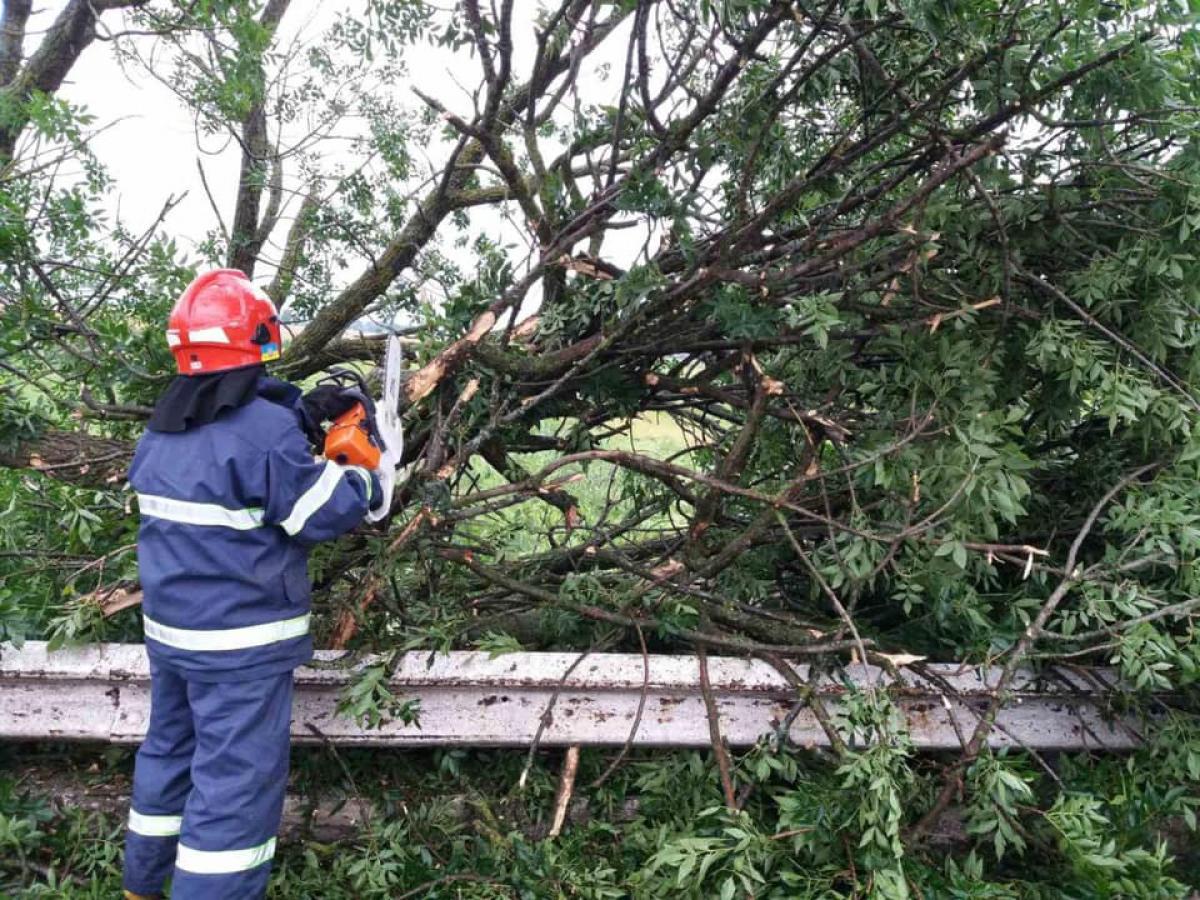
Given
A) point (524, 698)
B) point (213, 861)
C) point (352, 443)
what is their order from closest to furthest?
point (213, 861)
point (352, 443)
point (524, 698)

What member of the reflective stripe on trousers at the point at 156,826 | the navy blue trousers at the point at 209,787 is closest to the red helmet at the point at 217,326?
the navy blue trousers at the point at 209,787

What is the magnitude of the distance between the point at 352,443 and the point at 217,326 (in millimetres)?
493

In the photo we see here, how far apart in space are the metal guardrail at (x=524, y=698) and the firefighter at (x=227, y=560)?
0.32 m

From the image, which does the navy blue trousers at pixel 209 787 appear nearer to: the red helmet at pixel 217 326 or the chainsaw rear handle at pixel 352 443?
the chainsaw rear handle at pixel 352 443

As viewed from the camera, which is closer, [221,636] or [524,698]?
[221,636]

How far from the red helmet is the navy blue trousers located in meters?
0.92

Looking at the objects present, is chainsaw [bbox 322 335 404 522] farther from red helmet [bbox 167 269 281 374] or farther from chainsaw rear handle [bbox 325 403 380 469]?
red helmet [bbox 167 269 281 374]

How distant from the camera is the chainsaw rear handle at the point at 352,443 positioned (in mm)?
2439

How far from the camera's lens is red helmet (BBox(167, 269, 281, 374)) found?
2.39m

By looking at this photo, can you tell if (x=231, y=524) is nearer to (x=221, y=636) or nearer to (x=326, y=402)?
(x=221, y=636)

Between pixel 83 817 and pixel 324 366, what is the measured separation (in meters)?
2.09

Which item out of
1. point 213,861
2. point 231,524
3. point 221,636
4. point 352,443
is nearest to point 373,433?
point 352,443

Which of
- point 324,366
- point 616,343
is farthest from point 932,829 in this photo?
point 324,366

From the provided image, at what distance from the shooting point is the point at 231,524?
2.39 metres
